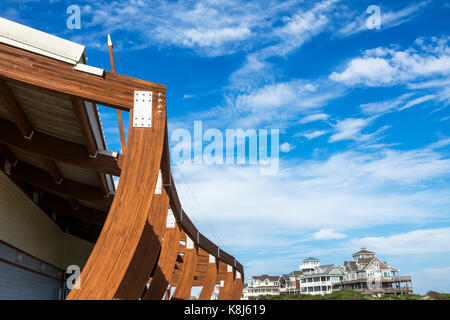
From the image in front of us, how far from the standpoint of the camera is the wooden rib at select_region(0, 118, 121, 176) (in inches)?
330

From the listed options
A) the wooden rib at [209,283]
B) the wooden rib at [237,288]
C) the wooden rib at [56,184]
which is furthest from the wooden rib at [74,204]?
the wooden rib at [237,288]

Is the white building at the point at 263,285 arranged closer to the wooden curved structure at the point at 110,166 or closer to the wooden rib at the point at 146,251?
the wooden curved structure at the point at 110,166

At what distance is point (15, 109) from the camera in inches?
279

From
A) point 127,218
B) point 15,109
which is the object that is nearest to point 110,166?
point 15,109

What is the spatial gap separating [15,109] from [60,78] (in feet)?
9.28

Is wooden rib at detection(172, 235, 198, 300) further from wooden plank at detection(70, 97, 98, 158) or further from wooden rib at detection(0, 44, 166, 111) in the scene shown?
wooden rib at detection(0, 44, 166, 111)

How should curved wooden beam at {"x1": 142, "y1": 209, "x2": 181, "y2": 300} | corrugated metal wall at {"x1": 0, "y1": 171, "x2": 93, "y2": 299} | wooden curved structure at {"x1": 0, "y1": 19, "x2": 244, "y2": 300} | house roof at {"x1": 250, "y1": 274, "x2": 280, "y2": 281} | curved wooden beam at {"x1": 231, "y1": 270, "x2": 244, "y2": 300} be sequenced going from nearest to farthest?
wooden curved structure at {"x1": 0, "y1": 19, "x2": 244, "y2": 300}, curved wooden beam at {"x1": 142, "y1": 209, "x2": 181, "y2": 300}, corrugated metal wall at {"x1": 0, "y1": 171, "x2": 93, "y2": 299}, curved wooden beam at {"x1": 231, "y1": 270, "x2": 244, "y2": 300}, house roof at {"x1": 250, "y1": 274, "x2": 280, "y2": 281}

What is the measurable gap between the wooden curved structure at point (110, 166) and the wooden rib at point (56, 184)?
0.03 meters

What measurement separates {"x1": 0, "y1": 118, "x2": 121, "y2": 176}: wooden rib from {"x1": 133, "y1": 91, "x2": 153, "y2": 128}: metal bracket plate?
4.10 m

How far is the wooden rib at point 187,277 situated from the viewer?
12.6 m

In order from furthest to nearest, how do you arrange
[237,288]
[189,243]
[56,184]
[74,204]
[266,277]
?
[266,277] < [237,288] < [189,243] < [74,204] < [56,184]

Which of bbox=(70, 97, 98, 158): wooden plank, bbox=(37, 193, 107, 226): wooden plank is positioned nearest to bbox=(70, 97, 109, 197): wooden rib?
bbox=(70, 97, 98, 158): wooden plank

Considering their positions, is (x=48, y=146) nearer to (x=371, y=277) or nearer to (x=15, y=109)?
(x=15, y=109)
